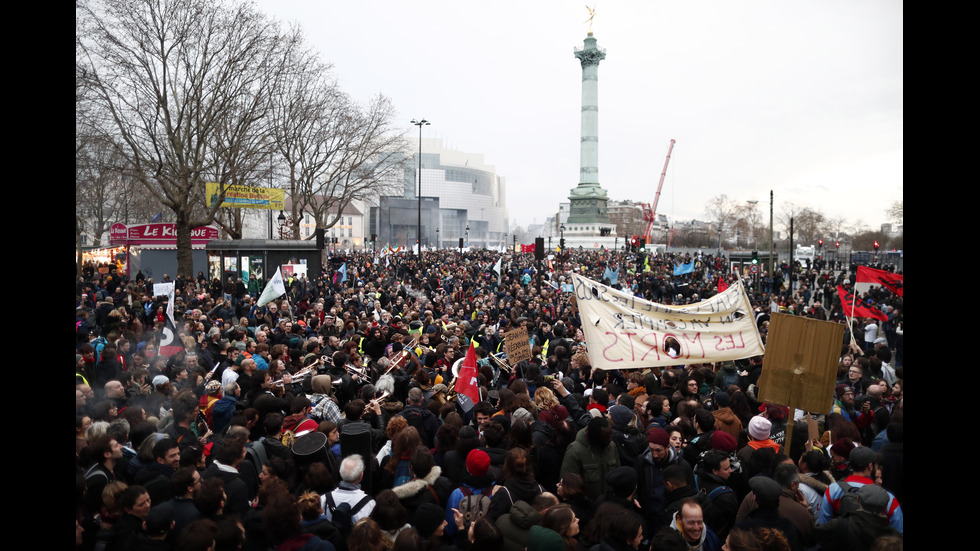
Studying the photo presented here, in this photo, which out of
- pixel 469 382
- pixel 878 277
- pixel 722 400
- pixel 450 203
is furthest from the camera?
pixel 450 203

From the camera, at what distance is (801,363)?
517 centimetres

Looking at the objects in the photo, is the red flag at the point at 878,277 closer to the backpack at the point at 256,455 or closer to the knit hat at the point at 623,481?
the knit hat at the point at 623,481

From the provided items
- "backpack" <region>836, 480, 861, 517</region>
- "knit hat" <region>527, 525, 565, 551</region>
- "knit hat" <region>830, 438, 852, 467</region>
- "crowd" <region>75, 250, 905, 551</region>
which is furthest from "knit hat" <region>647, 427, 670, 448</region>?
"knit hat" <region>527, 525, 565, 551</region>

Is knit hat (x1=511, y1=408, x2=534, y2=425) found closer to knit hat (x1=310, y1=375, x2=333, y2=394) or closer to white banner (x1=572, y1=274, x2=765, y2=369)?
white banner (x1=572, y1=274, x2=765, y2=369)

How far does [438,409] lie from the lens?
6234 mm

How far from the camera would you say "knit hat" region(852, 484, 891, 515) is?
3779 mm

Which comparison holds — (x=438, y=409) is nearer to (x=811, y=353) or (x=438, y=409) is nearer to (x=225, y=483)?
A: (x=225, y=483)

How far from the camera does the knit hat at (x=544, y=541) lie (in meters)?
3.43

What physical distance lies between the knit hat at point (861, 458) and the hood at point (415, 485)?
3014mm

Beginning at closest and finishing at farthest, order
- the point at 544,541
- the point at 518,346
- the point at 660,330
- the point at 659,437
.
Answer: the point at 544,541 < the point at 659,437 < the point at 660,330 < the point at 518,346

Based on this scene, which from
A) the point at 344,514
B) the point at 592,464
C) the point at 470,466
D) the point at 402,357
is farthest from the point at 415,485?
the point at 402,357

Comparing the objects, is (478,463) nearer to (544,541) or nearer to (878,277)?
(544,541)

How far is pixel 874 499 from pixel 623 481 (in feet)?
4.90
